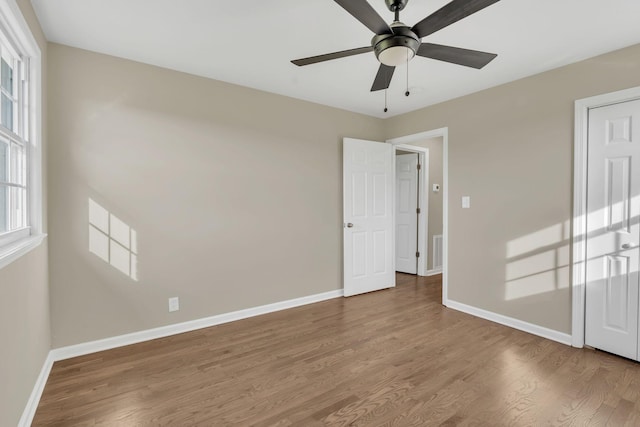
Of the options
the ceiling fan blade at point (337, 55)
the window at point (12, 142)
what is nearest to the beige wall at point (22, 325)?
the window at point (12, 142)

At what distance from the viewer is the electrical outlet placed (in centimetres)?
306

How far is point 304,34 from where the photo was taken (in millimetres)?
2391

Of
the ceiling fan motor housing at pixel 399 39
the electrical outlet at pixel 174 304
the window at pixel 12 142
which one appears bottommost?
the electrical outlet at pixel 174 304

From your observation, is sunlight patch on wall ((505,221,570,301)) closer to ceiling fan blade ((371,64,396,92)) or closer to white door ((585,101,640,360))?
white door ((585,101,640,360))

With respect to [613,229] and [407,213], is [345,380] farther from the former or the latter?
[407,213]

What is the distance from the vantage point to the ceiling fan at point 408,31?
152 cm

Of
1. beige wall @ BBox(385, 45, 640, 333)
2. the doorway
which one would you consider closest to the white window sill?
beige wall @ BBox(385, 45, 640, 333)

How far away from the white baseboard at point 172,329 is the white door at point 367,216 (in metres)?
0.62

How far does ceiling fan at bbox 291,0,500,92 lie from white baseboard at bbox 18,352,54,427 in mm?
2544

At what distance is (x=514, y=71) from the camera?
119 inches

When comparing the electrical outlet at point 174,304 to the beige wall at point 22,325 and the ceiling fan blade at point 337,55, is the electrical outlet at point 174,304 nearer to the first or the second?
the beige wall at point 22,325

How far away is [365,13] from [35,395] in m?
2.89

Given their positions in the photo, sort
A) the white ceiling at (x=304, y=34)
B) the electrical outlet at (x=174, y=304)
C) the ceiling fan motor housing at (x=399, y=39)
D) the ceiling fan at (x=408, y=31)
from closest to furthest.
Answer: the ceiling fan at (x=408, y=31) → the ceiling fan motor housing at (x=399, y=39) → the white ceiling at (x=304, y=34) → the electrical outlet at (x=174, y=304)

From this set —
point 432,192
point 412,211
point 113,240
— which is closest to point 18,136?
point 113,240
